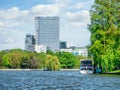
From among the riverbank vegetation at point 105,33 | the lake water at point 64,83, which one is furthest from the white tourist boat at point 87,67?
the lake water at point 64,83

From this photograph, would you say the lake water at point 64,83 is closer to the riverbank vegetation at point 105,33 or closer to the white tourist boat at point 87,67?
the riverbank vegetation at point 105,33

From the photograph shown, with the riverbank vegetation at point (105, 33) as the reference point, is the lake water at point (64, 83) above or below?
below

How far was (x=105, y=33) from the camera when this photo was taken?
308 ft

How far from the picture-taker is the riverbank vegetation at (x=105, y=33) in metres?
88.7

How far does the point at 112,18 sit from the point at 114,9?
7.36 feet

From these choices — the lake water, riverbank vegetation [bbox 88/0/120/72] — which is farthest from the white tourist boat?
the lake water

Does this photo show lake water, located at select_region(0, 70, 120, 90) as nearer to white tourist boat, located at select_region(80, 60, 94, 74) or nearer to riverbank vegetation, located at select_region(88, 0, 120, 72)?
riverbank vegetation, located at select_region(88, 0, 120, 72)

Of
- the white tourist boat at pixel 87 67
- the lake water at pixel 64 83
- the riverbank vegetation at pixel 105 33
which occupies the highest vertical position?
the riverbank vegetation at pixel 105 33

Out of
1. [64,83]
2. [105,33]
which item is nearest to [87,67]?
[105,33]

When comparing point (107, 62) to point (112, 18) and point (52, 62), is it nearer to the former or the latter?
point (112, 18)

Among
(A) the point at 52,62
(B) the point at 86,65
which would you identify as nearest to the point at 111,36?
(B) the point at 86,65

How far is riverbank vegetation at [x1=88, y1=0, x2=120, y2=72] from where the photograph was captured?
88.7 meters

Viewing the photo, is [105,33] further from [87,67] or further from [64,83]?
A: [64,83]

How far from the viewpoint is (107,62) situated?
290ft
